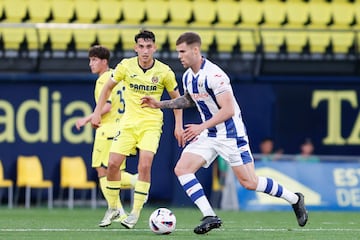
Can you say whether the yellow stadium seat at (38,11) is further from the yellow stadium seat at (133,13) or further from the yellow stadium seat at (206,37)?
the yellow stadium seat at (206,37)

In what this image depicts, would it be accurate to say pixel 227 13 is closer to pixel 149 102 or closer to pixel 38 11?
pixel 38 11

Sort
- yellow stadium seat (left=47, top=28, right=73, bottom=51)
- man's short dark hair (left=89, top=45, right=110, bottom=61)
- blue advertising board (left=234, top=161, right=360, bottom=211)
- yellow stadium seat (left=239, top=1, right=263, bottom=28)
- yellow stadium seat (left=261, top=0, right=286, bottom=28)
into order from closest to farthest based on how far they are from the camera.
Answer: man's short dark hair (left=89, top=45, right=110, bottom=61), blue advertising board (left=234, top=161, right=360, bottom=211), yellow stadium seat (left=47, top=28, right=73, bottom=51), yellow stadium seat (left=239, top=1, right=263, bottom=28), yellow stadium seat (left=261, top=0, right=286, bottom=28)

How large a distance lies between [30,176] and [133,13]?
3.95 m

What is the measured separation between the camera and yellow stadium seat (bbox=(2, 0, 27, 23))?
19969 mm

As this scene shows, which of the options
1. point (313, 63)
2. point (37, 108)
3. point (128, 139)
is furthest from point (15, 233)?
point (313, 63)

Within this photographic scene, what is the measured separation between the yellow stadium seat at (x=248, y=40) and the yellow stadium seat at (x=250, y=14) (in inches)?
38.9

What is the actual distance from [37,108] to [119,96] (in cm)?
514

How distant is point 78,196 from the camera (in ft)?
63.3

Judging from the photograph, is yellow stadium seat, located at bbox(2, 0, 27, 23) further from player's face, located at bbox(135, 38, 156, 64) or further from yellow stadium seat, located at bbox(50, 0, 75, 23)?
player's face, located at bbox(135, 38, 156, 64)

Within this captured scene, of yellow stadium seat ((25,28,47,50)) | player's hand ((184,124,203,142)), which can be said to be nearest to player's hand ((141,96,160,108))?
player's hand ((184,124,203,142))

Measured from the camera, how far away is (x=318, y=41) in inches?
814

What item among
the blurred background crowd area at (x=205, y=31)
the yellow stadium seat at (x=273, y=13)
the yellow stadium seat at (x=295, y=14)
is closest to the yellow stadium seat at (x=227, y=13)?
the blurred background crowd area at (x=205, y=31)

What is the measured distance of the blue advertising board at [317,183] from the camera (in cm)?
1830

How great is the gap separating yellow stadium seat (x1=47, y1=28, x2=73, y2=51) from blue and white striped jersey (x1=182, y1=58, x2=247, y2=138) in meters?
8.65
